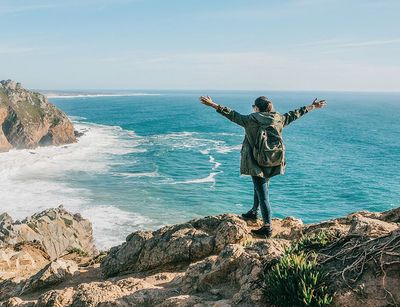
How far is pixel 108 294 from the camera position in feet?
23.9

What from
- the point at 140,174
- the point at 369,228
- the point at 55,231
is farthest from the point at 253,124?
the point at 140,174

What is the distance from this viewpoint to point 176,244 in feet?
31.6

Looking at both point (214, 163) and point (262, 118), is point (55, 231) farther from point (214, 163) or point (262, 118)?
point (214, 163)

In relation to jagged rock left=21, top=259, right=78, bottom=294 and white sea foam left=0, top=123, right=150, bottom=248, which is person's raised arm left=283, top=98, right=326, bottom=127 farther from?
white sea foam left=0, top=123, right=150, bottom=248

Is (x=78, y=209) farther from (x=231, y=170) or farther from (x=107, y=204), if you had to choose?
(x=231, y=170)

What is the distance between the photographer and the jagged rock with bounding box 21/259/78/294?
9641 millimetres

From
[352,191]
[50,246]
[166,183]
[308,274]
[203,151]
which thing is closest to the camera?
[308,274]

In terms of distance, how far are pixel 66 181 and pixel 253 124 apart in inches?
1995

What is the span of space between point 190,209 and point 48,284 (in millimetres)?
34506

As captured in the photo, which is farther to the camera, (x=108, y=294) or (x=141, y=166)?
(x=141, y=166)

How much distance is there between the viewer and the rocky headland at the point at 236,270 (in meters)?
5.65

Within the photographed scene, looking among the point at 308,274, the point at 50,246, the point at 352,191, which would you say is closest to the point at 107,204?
the point at 50,246

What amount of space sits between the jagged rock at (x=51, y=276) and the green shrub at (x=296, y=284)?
580cm

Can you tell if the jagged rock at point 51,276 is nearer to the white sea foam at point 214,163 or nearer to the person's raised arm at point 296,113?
the person's raised arm at point 296,113
